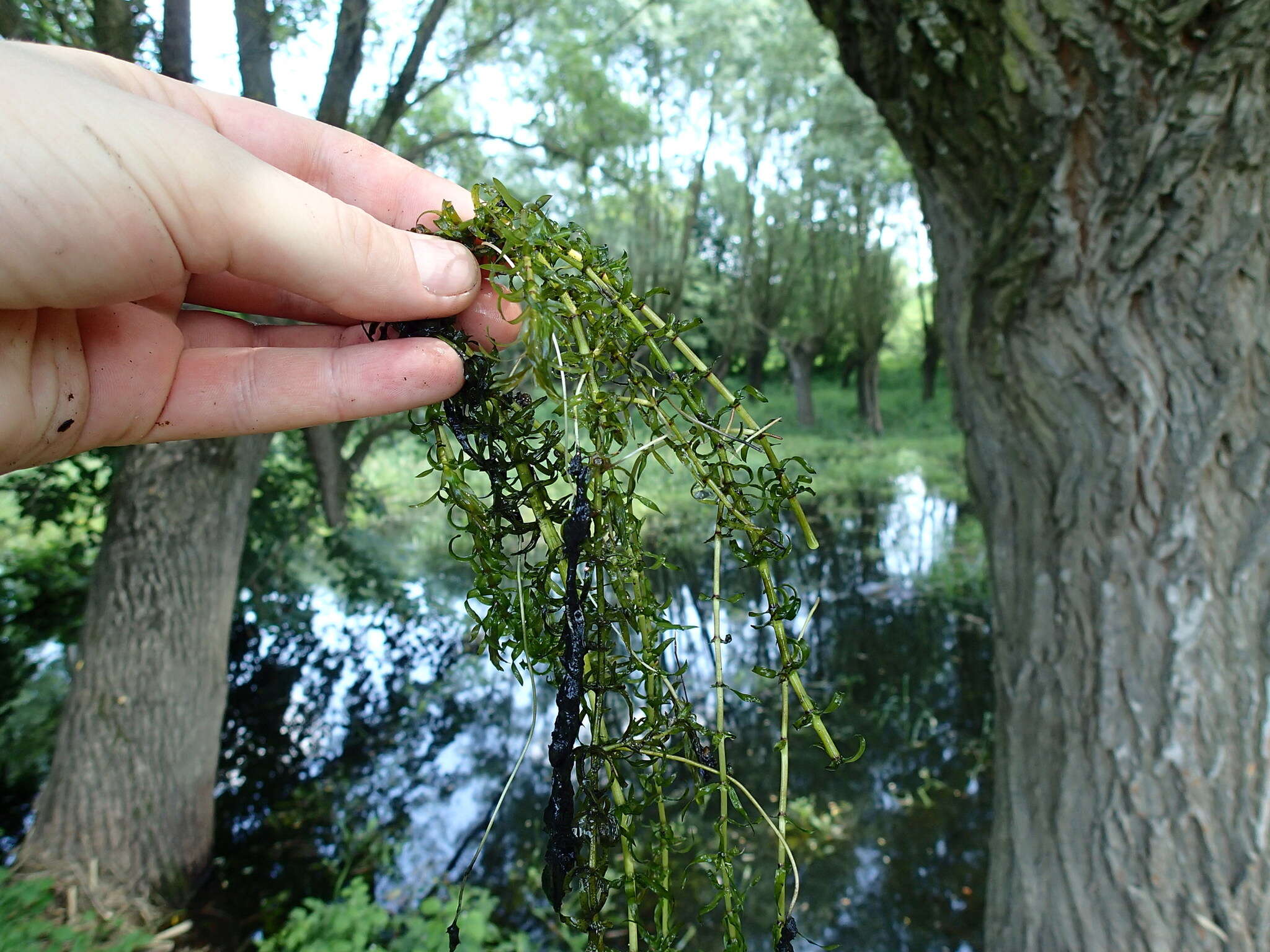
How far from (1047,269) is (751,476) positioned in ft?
4.88

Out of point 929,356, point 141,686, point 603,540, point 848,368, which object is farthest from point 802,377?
point 603,540

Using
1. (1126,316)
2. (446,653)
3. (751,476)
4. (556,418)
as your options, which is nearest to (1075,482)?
(1126,316)

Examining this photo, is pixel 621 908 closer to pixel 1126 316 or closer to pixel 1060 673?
pixel 1060 673

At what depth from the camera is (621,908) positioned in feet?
10.4

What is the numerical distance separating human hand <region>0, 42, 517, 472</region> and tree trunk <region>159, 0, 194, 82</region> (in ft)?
5.45

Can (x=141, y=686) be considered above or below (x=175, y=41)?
below

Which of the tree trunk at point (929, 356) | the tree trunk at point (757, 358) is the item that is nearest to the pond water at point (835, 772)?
the tree trunk at point (757, 358)

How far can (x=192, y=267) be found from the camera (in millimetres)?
841

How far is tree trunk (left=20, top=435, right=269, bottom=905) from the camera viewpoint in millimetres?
2748

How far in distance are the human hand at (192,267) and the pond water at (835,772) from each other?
1.91m

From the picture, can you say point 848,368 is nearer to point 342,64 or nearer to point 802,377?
point 802,377

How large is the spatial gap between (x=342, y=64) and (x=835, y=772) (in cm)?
313

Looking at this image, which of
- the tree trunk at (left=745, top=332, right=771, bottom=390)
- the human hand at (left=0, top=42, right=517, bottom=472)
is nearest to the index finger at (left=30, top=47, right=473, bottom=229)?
the human hand at (left=0, top=42, right=517, bottom=472)

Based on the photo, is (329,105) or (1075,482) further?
(329,105)
